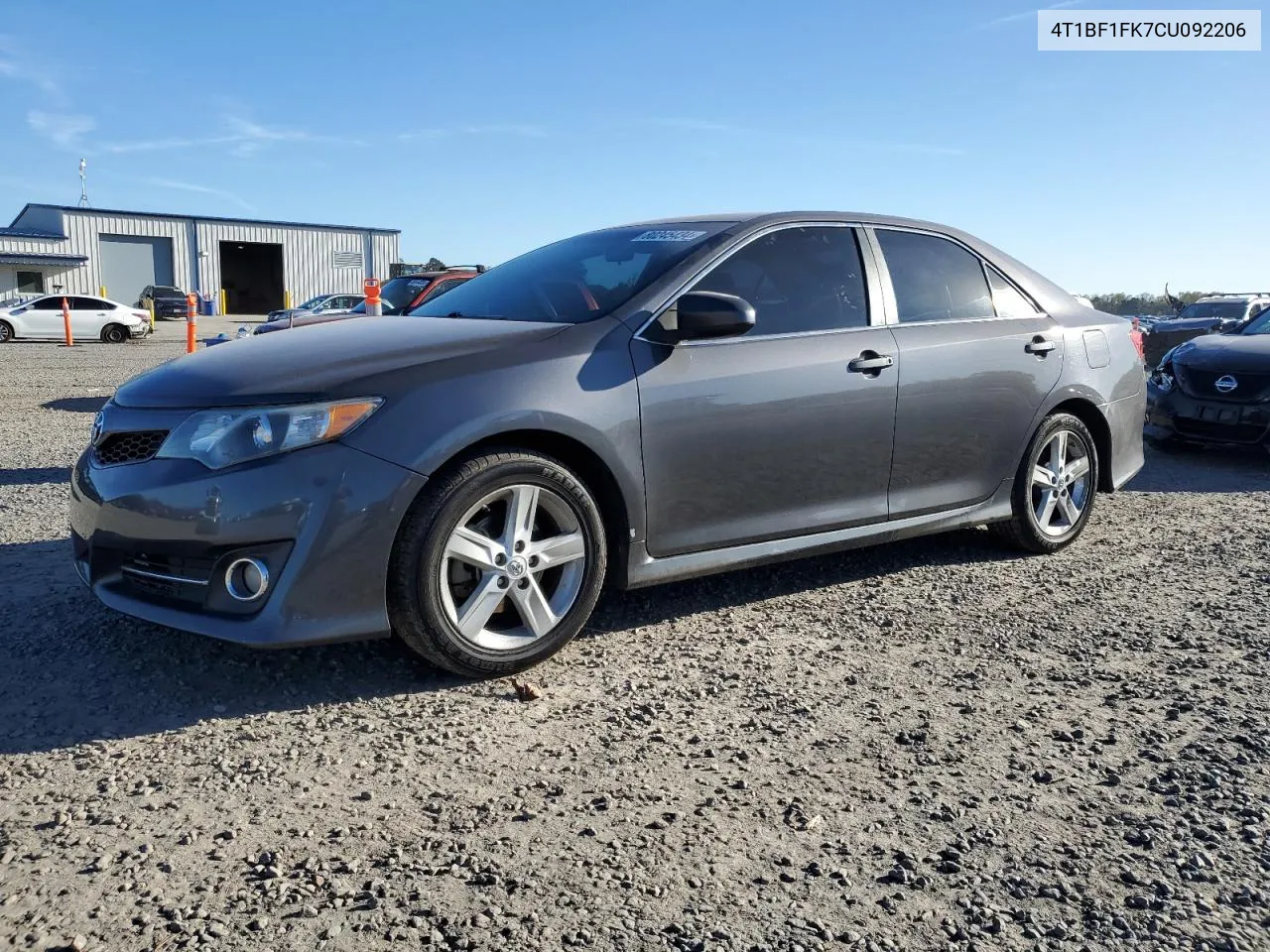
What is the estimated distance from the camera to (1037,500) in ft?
17.4

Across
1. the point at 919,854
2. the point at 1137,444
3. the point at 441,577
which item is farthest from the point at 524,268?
the point at 1137,444

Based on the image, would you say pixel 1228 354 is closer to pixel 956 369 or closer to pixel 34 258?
pixel 956 369

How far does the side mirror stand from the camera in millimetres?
3781

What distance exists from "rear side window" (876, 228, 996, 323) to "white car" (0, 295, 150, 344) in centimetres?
2844

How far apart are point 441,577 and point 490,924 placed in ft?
4.53

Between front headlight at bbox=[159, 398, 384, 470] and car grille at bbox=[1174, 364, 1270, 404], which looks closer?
front headlight at bbox=[159, 398, 384, 470]

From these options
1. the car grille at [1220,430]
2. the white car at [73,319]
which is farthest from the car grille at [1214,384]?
the white car at [73,319]

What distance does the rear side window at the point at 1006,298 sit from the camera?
16.9 feet

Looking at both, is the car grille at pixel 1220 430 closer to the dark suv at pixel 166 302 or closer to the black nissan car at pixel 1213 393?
the black nissan car at pixel 1213 393

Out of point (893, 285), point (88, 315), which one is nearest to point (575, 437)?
point (893, 285)

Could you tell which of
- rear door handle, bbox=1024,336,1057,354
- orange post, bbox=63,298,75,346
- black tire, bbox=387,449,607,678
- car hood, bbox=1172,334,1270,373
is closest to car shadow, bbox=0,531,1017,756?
black tire, bbox=387,449,607,678

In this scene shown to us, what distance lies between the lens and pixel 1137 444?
5895 millimetres

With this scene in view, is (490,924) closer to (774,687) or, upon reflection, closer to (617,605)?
(774,687)

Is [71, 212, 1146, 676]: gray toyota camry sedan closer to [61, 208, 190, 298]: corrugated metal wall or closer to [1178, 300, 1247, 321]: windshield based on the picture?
[1178, 300, 1247, 321]: windshield
